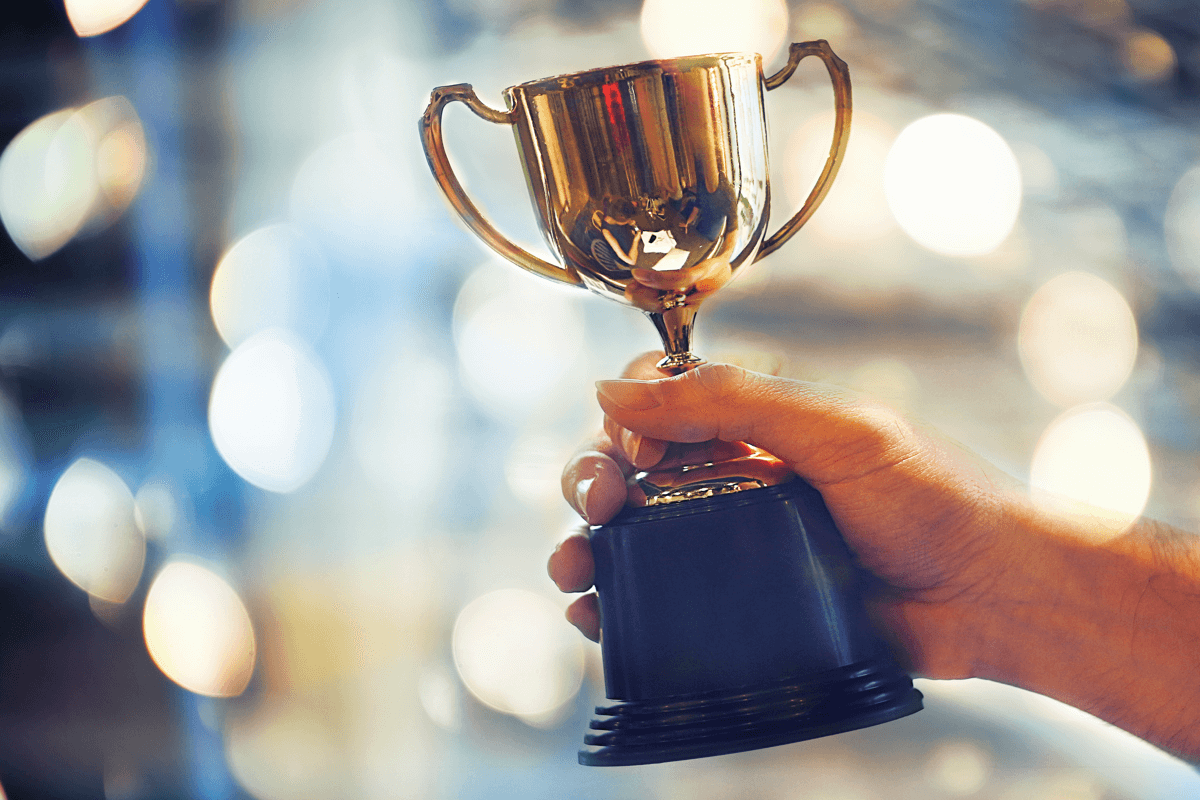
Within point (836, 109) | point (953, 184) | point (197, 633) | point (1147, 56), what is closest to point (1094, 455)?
point (953, 184)

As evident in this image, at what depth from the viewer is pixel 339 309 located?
1.18 m

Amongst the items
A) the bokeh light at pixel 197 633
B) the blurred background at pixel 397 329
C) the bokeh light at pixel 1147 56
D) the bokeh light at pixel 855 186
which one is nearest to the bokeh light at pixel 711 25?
the blurred background at pixel 397 329

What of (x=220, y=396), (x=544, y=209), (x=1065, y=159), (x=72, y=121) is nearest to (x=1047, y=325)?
(x=1065, y=159)

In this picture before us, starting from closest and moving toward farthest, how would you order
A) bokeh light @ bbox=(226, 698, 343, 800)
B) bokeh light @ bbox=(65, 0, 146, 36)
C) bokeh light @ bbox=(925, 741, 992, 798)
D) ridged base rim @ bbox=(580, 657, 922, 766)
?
1. ridged base rim @ bbox=(580, 657, 922, 766)
2. bokeh light @ bbox=(925, 741, 992, 798)
3. bokeh light @ bbox=(65, 0, 146, 36)
4. bokeh light @ bbox=(226, 698, 343, 800)

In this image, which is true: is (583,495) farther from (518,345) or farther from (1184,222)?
(1184,222)

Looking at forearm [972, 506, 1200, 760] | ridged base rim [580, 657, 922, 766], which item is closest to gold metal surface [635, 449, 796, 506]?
ridged base rim [580, 657, 922, 766]

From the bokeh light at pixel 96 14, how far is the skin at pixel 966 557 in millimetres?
843

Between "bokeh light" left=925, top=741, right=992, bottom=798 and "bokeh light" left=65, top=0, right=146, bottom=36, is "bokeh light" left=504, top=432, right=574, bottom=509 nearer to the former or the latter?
"bokeh light" left=925, top=741, right=992, bottom=798

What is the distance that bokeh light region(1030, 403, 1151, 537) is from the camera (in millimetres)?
1205

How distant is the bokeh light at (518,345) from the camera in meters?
1.14

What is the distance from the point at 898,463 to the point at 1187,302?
0.88m

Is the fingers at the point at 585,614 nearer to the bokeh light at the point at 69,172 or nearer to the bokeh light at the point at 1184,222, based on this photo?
the bokeh light at the point at 69,172

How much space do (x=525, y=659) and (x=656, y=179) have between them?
30.6 inches

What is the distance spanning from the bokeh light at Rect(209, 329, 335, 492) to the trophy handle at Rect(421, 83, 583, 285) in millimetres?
666
